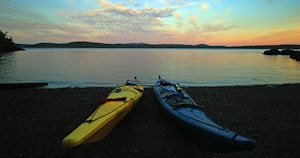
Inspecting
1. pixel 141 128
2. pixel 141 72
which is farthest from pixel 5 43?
pixel 141 128

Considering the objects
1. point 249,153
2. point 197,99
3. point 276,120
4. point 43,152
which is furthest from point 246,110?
point 43,152

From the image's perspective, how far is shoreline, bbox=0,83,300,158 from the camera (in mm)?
5309

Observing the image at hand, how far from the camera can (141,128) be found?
7.05 m

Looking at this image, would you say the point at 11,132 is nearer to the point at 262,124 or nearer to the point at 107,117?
the point at 107,117

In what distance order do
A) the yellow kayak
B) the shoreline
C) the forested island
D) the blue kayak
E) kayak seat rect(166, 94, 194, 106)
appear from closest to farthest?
the blue kayak < the yellow kayak < the shoreline < kayak seat rect(166, 94, 194, 106) < the forested island

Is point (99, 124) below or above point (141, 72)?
above

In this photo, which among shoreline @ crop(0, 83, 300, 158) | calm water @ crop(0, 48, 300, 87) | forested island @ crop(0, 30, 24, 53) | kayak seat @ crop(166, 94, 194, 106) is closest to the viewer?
shoreline @ crop(0, 83, 300, 158)

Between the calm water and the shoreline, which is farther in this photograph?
the calm water

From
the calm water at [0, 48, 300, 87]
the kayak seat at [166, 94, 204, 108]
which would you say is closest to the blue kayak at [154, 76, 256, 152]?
the kayak seat at [166, 94, 204, 108]

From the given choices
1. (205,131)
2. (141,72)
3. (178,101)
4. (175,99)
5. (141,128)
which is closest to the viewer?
(205,131)

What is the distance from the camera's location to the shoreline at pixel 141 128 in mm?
5309

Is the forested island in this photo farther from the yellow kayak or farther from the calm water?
the yellow kayak

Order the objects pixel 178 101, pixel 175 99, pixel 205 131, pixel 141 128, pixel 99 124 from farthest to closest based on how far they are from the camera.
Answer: pixel 175 99, pixel 178 101, pixel 141 128, pixel 99 124, pixel 205 131

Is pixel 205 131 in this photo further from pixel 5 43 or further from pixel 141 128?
pixel 5 43
